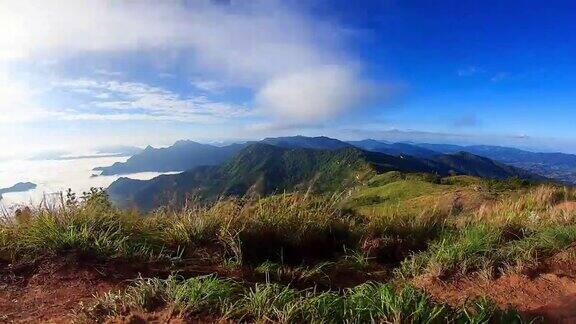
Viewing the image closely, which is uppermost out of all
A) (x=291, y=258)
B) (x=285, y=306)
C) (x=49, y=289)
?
(x=285, y=306)

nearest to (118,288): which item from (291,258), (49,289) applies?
(49,289)

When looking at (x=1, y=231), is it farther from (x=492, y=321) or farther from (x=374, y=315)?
(x=492, y=321)

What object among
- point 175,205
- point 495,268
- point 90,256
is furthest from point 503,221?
point 90,256

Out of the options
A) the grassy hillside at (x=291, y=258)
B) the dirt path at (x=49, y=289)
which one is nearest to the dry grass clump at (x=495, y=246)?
the grassy hillside at (x=291, y=258)

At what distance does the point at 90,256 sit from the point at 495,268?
15.2 ft

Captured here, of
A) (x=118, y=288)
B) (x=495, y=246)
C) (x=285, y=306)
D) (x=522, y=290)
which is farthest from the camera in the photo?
(x=495, y=246)

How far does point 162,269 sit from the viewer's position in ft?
16.9

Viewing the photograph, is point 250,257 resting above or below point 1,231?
below

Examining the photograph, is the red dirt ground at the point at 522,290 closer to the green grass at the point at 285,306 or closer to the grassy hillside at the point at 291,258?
the grassy hillside at the point at 291,258

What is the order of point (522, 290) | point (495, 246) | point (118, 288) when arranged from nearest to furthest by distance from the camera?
point (118, 288) → point (522, 290) → point (495, 246)

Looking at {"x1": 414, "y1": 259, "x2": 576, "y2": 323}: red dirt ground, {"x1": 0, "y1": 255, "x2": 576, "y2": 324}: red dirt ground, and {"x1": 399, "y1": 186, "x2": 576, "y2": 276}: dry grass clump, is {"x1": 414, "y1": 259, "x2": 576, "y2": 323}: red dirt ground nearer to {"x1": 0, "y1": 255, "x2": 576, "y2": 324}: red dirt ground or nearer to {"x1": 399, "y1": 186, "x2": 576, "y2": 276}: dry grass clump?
Result: {"x1": 0, "y1": 255, "x2": 576, "y2": 324}: red dirt ground

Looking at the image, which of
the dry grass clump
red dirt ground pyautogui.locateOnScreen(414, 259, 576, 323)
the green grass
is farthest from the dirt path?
the dry grass clump

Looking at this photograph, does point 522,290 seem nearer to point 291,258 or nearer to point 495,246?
point 495,246

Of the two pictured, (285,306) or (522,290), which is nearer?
(285,306)
